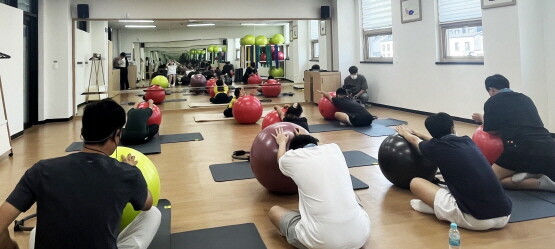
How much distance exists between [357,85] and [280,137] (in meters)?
5.94

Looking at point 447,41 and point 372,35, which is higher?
point 372,35

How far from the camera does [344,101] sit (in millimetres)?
6281

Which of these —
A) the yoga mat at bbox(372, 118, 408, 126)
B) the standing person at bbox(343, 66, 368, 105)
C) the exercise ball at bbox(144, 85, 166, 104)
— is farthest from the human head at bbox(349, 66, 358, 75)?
the exercise ball at bbox(144, 85, 166, 104)

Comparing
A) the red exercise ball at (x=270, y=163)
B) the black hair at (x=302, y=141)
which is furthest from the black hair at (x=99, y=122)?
the red exercise ball at (x=270, y=163)

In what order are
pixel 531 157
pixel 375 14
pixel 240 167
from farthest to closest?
1. pixel 375 14
2. pixel 240 167
3. pixel 531 157

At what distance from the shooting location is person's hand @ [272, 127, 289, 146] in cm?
272

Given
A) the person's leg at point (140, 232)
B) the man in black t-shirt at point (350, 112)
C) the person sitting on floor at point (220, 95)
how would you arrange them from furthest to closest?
the person sitting on floor at point (220, 95)
the man in black t-shirt at point (350, 112)
the person's leg at point (140, 232)

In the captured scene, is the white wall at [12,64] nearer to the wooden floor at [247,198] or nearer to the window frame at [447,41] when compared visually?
the wooden floor at [247,198]

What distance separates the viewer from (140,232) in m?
2.04

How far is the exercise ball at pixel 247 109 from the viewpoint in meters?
6.57

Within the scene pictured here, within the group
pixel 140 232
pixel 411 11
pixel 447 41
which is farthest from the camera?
pixel 411 11

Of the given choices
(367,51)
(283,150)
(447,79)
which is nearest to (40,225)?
(283,150)

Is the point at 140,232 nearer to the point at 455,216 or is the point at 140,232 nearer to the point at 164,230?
the point at 164,230

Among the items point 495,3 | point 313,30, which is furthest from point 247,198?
point 313,30
